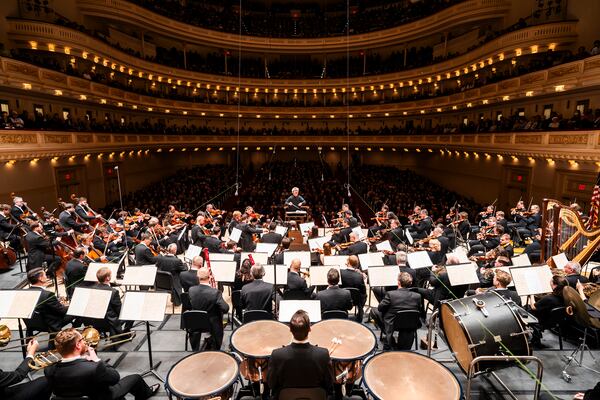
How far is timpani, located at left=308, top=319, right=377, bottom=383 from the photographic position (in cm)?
449

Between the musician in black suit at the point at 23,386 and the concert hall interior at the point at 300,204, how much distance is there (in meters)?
0.05

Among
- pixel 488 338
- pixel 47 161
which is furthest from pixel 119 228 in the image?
pixel 488 338

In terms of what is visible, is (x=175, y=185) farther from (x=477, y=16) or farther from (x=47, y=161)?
(x=477, y=16)

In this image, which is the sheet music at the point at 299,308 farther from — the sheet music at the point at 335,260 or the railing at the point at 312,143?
the railing at the point at 312,143

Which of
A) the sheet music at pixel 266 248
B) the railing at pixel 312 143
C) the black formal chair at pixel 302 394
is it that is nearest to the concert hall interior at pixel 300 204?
the black formal chair at pixel 302 394

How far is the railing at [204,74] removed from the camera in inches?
674

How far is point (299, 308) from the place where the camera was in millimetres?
5379

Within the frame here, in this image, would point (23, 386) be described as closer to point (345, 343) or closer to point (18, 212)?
point (345, 343)

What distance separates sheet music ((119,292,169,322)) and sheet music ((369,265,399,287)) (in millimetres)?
3744

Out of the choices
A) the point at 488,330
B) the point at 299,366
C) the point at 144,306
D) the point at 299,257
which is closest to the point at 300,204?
the point at 299,257

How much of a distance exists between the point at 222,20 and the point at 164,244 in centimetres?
2878

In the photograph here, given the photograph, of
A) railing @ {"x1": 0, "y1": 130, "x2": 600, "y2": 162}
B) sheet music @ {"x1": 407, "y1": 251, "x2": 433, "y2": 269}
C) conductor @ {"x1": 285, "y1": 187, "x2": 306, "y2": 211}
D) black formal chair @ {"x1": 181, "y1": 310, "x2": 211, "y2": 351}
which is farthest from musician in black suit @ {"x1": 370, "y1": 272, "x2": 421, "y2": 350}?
railing @ {"x1": 0, "y1": 130, "x2": 600, "y2": 162}

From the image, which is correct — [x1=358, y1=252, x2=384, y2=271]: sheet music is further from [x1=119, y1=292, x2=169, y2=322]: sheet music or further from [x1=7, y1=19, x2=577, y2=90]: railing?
[x1=7, y1=19, x2=577, y2=90]: railing

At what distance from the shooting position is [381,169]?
1251 inches
